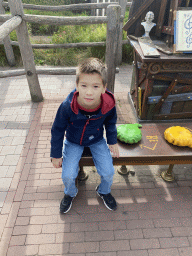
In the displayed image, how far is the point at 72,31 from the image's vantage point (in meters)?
7.02

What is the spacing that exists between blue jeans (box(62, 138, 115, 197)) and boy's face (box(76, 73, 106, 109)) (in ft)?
1.99

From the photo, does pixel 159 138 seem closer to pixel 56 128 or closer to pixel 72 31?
pixel 56 128

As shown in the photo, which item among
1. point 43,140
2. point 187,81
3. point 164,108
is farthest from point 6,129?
point 187,81

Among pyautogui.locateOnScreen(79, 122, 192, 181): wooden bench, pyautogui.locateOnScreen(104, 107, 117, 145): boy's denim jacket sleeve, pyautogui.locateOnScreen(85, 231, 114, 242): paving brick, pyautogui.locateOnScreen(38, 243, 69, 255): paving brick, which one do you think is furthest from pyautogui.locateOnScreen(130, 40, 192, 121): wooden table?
pyautogui.locateOnScreen(38, 243, 69, 255): paving brick

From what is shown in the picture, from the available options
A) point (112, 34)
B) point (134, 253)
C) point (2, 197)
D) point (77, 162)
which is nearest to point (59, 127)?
point (77, 162)

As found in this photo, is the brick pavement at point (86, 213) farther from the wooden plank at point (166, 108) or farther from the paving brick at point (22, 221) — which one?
the wooden plank at point (166, 108)

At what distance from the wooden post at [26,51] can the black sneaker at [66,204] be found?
264cm

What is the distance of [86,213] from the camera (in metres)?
2.38

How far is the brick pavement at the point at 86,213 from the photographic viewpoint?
6.86 ft

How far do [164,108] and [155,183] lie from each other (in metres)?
1.30

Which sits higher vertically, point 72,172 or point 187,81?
point 187,81

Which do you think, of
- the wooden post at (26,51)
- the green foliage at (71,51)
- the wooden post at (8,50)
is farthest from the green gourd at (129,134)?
the wooden post at (8,50)

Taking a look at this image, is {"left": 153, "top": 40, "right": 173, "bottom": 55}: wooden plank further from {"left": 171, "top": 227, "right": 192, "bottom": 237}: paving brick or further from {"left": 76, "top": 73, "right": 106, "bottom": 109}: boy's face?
{"left": 171, "top": 227, "right": 192, "bottom": 237}: paving brick

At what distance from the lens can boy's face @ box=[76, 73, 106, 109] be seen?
171 centimetres
